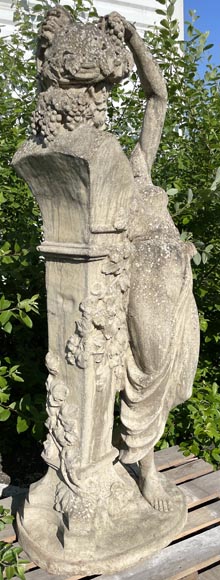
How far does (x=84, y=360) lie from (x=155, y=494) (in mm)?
752

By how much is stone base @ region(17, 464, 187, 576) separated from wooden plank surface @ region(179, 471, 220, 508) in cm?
15

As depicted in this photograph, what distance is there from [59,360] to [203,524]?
933 mm

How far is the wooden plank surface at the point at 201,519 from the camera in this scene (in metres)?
2.01

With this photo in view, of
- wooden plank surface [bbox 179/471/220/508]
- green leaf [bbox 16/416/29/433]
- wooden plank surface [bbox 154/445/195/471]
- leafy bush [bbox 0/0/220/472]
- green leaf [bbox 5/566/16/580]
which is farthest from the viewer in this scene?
leafy bush [bbox 0/0/220/472]

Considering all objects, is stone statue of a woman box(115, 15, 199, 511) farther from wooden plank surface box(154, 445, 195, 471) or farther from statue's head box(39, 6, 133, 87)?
wooden plank surface box(154, 445, 195, 471)

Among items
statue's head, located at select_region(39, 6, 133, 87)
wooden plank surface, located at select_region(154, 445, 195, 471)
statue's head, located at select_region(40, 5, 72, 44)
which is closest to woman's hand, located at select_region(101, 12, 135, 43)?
statue's head, located at select_region(39, 6, 133, 87)

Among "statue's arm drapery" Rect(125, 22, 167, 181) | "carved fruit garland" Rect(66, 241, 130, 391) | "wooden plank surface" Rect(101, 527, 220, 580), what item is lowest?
"wooden plank surface" Rect(101, 527, 220, 580)

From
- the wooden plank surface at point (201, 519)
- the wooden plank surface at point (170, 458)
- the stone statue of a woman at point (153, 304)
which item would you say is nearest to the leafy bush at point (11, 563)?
the stone statue of a woman at point (153, 304)

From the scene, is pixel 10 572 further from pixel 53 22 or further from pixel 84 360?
pixel 53 22

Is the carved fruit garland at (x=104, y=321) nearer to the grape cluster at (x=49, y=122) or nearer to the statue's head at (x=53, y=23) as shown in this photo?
the grape cluster at (x=49, y=122)

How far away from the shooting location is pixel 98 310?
5.36 feet

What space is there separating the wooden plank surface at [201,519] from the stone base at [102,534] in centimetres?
Result: 4

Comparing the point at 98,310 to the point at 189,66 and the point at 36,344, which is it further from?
the point at 189,66

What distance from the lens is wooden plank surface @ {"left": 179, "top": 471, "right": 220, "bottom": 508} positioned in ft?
7.22
